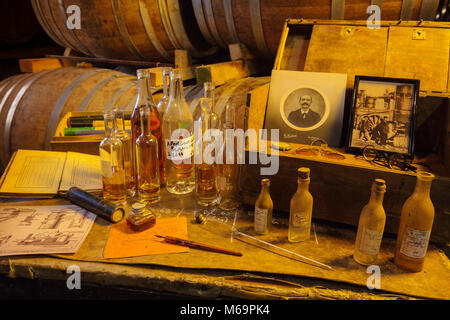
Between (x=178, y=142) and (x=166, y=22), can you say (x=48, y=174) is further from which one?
(x=166, y=22)

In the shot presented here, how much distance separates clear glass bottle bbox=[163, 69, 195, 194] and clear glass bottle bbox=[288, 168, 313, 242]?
0.42 metres

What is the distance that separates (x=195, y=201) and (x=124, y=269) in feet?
1.27

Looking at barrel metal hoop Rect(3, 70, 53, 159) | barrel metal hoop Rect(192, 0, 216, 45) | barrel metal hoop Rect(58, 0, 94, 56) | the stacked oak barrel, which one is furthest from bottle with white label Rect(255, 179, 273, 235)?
barrel metal hoop Rect(58, 0, 94, 56)

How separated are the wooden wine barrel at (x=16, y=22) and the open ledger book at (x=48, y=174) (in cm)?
334

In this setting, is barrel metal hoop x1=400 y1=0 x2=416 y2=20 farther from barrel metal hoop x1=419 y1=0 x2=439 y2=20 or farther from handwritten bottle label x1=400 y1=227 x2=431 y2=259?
handwritten bottle label x1=400 y1=227 x2=431 y2=259

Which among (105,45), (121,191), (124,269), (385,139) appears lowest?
(124,269)

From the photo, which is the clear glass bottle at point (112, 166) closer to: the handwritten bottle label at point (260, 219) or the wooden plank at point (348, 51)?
the handwritten bottle label at point (260, 219)

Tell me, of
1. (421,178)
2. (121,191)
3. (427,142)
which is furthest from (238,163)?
(427,142)

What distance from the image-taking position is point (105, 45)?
2.46 metres

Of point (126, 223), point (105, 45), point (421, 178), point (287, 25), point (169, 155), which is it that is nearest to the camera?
point (421, 178)

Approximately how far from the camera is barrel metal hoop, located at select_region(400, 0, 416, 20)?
1681mm

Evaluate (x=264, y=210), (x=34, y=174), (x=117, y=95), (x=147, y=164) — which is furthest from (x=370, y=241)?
(x=117, y=95)
